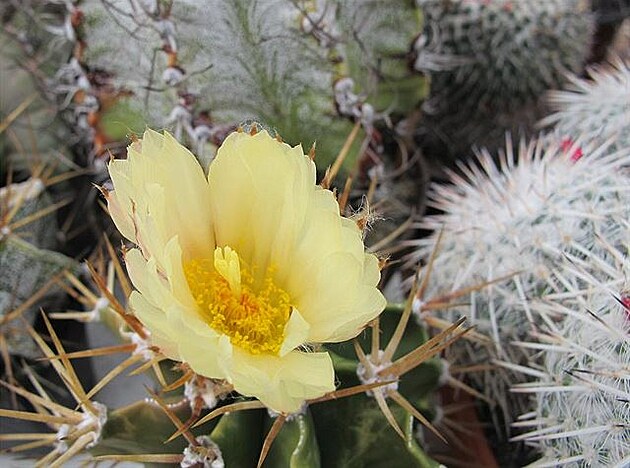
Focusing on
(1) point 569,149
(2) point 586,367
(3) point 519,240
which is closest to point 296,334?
(2) point 586,367

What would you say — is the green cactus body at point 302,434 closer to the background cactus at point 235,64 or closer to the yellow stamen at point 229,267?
the yellow stamen at point 229,267

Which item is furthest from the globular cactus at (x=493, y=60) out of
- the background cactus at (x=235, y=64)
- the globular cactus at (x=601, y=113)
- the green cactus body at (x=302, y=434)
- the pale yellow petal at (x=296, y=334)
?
the pale yellow petal at (x=296, y=334)

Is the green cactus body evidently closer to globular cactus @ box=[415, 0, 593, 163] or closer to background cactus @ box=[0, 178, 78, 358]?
background cactus @ box=[0, 178, 78, 358]

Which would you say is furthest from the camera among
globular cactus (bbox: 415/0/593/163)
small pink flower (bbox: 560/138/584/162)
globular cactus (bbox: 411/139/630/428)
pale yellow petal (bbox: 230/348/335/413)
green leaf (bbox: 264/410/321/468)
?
globular cactus (bbox: 415/0/593/163)

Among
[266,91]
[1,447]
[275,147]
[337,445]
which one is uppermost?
[275,147]

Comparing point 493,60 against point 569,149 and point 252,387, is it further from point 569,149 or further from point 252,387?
point 252,387

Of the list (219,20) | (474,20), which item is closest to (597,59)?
(474,20)

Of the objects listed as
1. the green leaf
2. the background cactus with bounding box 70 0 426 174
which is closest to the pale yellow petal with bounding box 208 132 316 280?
the green leaf

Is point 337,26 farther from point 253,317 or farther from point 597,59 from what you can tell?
point 597,59
